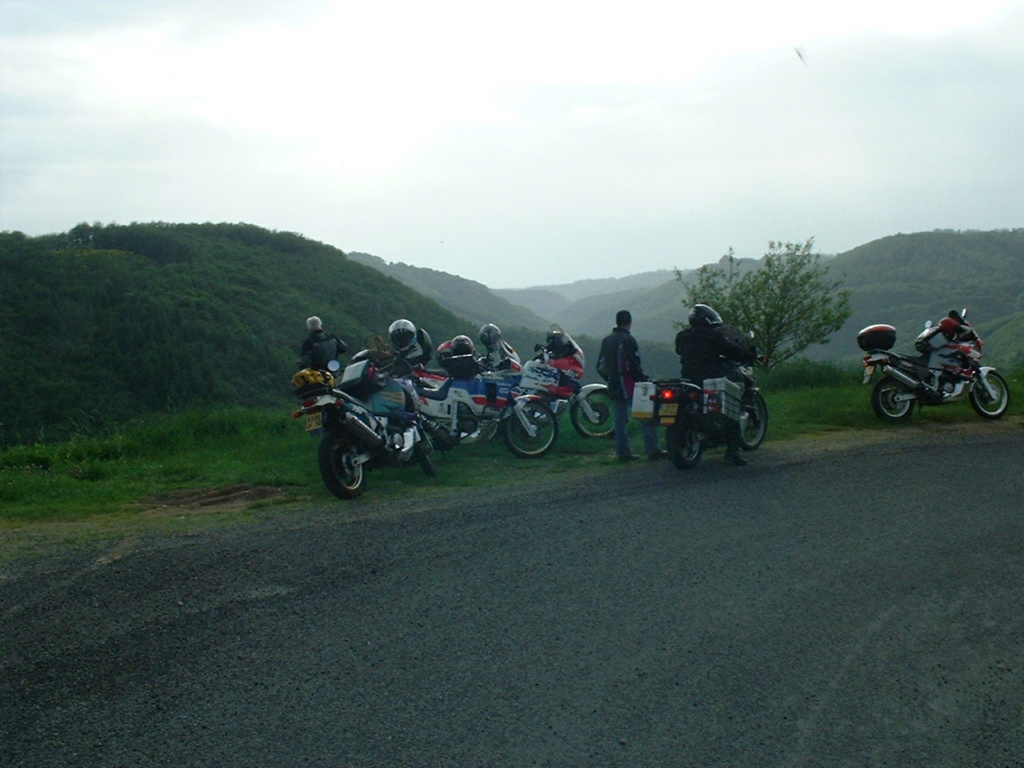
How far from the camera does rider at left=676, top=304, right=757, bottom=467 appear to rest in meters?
10.3

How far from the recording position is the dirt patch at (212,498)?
351 inches

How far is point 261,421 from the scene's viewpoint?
1385 centimetres

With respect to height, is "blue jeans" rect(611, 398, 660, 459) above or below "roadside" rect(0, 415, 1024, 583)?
above

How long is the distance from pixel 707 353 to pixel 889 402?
417 centimetres

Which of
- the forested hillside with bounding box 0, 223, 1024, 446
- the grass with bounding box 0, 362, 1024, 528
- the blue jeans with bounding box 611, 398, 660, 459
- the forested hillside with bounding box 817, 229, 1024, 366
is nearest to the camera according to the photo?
the grass with bounding box 0, 362, 1024, 528

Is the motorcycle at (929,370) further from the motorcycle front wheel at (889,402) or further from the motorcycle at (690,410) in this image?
the motorcycle at (690,410)

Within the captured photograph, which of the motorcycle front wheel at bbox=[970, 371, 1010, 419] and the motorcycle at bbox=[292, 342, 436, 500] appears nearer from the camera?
the motorcycle at bbox=[292, 342, 436, 500]

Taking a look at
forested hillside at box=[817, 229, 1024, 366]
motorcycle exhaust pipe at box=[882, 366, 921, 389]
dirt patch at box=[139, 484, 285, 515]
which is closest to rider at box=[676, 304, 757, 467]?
motorcycle exhaust pipe at box=[882, 366, 921, 389]

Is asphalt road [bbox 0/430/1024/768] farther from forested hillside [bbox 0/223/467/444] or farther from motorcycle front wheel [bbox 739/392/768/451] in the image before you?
forested hillside [bbox 0/223/467/444]

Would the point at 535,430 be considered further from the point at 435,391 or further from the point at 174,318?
the point at 174,318

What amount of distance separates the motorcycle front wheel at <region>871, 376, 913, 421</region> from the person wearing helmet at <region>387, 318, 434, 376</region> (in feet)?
21.1

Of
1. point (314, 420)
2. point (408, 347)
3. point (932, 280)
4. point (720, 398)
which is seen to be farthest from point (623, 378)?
point (932, 280)

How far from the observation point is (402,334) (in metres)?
11.4

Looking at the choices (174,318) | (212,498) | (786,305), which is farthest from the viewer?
(174,318)
